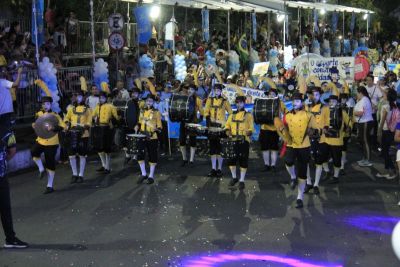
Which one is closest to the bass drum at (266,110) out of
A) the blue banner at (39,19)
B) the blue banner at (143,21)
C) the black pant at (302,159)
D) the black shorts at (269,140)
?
the black shorts at (269,140)

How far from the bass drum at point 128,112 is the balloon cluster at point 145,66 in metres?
5.66

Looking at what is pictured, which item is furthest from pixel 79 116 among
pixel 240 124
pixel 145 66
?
pixel 145 66

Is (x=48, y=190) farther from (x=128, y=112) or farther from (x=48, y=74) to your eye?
(x=48, y=74)

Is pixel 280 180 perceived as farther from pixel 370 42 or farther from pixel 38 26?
pixel 370 42

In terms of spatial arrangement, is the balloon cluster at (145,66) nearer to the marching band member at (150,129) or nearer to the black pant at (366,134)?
the marching band member at (150,129)

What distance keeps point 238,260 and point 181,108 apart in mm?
6095

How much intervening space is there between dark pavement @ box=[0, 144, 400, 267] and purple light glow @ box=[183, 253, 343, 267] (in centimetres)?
1

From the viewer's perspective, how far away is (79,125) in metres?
11.9

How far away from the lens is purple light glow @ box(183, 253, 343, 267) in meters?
7.11

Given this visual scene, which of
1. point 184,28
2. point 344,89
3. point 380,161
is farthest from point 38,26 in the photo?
point 184,28

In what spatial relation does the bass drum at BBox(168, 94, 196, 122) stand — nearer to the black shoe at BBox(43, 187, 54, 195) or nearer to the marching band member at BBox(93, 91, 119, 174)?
the marching band member at BBox(93, 91, 119, 174)

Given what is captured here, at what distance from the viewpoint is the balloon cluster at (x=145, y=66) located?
1847cm

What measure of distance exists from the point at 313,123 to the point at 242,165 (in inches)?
75.0

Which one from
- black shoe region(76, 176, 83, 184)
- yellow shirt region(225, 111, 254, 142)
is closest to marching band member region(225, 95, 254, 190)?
yellow shirt region(225, 111, 254, 142)
